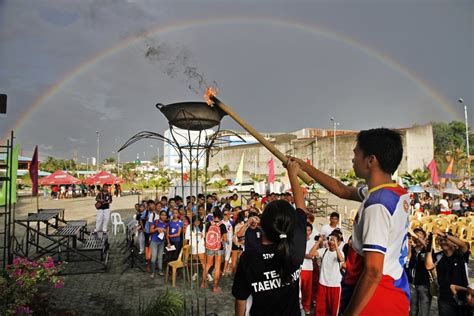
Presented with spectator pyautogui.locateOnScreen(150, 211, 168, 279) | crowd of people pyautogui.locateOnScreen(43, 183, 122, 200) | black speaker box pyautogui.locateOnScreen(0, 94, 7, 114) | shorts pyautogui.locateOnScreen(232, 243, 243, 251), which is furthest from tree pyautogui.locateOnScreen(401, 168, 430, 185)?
black speaker box pyautogui.locateOnScreen(0, 94, 7, 114)

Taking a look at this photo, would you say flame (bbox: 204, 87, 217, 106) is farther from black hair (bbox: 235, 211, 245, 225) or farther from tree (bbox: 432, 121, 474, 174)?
tree (bbox: 432, 121, 474, 174)

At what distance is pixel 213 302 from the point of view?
267 inches

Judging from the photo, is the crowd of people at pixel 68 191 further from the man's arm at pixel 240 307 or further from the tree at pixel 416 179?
the man's arm at pixel 240 307

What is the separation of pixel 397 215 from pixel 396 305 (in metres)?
0.53

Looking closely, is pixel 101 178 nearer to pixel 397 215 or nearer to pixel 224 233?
pixel 224 233

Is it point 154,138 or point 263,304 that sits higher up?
point 154,138

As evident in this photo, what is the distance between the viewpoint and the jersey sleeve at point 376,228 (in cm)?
176

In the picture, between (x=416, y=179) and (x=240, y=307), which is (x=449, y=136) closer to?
(x=416, y=179)

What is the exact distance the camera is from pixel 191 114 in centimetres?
400

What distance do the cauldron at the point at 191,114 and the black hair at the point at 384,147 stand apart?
7.03ft

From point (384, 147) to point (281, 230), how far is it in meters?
0.85

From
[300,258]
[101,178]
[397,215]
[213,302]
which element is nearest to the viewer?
[397,215]

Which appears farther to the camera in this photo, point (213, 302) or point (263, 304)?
point (213, 302)

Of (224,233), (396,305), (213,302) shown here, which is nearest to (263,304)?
(396,305)
